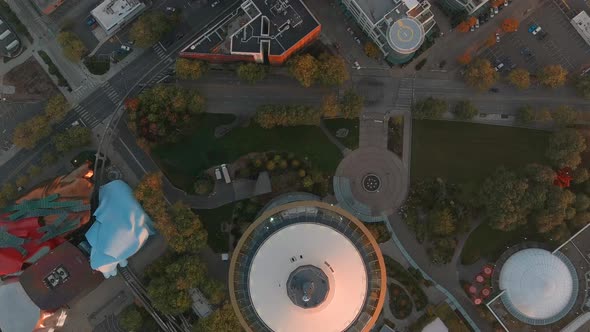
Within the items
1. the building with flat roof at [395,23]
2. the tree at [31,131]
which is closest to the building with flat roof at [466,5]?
the building with flat roof at [395,23]

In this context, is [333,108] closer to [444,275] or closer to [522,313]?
[444,275]

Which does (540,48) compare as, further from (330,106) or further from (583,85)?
(330,106)

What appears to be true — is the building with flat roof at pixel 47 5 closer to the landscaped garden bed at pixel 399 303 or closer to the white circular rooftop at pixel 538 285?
the landscaped garden bed at pixel 399 303

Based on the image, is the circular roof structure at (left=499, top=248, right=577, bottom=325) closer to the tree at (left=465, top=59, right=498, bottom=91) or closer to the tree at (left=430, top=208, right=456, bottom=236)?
the tree at (left=430, top=208, right=456, bottom=236)

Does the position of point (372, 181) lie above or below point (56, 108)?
below

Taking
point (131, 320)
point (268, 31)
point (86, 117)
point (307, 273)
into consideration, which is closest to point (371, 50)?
point (268, 31)

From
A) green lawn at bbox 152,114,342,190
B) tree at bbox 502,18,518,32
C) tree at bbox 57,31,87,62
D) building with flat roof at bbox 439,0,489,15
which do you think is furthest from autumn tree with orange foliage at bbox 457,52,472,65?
tree at bbox 57,31,87,62
